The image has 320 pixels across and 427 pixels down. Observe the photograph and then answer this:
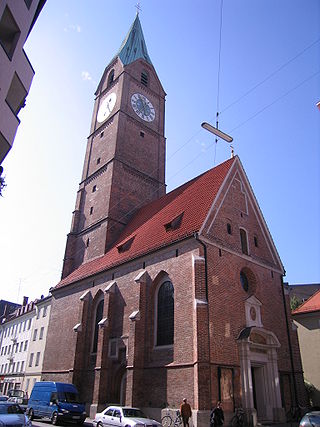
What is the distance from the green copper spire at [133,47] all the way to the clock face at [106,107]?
3.85 m

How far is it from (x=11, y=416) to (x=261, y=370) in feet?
39.7

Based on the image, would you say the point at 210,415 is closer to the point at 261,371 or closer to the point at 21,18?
the point at 261,371

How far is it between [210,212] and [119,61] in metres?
23.9

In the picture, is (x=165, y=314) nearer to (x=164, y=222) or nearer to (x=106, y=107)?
(x=164, y=222)

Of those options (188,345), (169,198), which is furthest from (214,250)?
(169,198)

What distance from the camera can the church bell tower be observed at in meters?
27.9

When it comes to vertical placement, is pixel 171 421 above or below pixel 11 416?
below

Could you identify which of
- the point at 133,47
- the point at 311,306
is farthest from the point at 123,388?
the point at 133,47

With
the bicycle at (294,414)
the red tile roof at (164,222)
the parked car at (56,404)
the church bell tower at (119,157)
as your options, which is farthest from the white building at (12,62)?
the bicycle at (294,414)

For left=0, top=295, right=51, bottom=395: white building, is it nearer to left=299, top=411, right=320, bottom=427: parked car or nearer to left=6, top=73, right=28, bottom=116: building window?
left=299, top=411, right=320, bottom=427: parked car

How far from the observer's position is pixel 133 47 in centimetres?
3784

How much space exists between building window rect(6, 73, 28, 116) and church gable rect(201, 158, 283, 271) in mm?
9805

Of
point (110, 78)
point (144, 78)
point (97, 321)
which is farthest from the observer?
point (110, 78)

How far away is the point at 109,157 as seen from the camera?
2984cm
